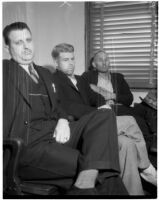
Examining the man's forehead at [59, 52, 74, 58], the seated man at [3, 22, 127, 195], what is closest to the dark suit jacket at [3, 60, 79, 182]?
the seated man at [3, 22, 127, 195]

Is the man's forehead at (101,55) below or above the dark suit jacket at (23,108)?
above

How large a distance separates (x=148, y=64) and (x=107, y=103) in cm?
21

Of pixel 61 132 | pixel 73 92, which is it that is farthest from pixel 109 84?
pixel 61 132

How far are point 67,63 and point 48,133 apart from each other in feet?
0.91

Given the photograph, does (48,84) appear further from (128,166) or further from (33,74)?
(128,166)

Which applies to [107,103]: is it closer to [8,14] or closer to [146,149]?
[146,149]

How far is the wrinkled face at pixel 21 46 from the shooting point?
1021mm

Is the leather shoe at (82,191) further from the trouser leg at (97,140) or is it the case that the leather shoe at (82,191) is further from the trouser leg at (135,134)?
the trouser leg at (135,134)

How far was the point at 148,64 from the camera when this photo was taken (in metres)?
1.08

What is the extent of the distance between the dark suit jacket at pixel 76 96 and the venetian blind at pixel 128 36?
12cm

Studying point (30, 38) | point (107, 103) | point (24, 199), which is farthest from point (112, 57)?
point (24, 199)

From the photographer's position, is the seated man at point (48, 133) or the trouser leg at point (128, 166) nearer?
the seated man at point (48, 133)

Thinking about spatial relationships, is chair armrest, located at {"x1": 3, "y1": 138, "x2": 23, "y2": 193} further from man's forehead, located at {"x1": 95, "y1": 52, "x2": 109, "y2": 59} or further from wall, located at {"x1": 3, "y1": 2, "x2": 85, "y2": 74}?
man's forehead, located at {"x1": 95, "y1": 52, "x2": 109, "y2": 59}

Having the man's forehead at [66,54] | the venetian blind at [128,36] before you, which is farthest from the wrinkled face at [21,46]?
the venetian blind at [128,36]
